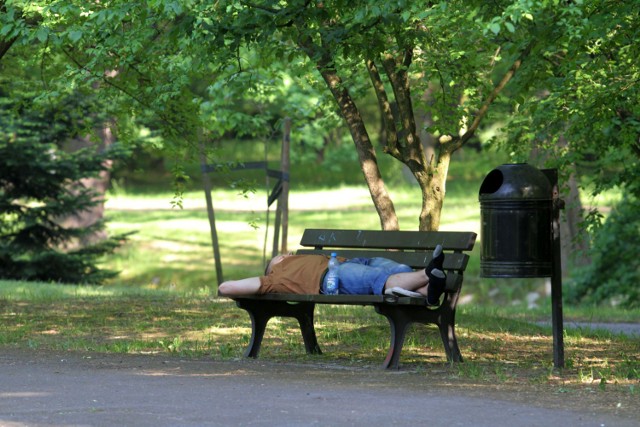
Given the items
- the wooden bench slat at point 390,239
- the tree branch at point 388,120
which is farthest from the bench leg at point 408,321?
the tree branch at point 388,120

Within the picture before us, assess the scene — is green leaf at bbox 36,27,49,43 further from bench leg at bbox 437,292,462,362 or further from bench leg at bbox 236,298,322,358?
bench leg at bbox 437,292,462,362

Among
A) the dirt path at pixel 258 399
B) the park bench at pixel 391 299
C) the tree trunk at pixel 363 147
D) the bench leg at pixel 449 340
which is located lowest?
the dirt path at pixel 258 399

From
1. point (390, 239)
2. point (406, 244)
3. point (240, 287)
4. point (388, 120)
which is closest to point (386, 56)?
point (388, 120)

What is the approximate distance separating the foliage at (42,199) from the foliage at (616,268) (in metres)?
9.70

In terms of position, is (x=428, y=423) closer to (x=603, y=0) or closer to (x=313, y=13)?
(x=313, y=13)

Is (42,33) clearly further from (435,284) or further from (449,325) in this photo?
(449,325)

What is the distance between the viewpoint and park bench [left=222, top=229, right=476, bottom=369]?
8.04m

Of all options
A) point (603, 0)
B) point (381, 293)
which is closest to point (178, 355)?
point (381, 293)

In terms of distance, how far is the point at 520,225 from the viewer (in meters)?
8.00

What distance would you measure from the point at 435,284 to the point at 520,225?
0.79 metres

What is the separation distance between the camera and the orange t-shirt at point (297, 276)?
8477mm

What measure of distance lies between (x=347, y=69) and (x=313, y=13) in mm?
4616

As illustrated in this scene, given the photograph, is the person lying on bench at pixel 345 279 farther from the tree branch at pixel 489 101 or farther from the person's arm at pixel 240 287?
the tree branch at pixel 489 101

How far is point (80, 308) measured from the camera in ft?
42.7
